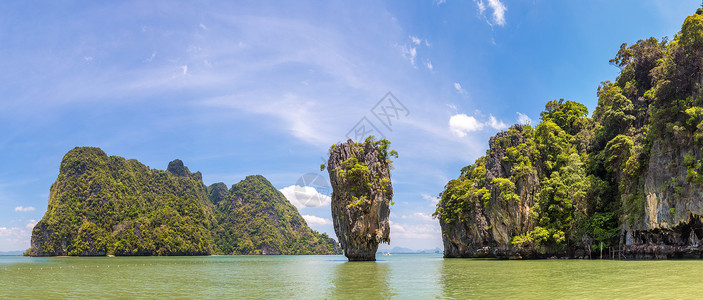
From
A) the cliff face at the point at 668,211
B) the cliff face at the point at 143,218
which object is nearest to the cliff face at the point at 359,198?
the cliff face at the point at 668,211

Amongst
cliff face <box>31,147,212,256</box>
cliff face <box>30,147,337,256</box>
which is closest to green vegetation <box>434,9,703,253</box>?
cliff face <box>31,147,212,256</box>

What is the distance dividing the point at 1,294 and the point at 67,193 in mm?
127703

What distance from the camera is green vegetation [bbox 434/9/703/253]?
104ft

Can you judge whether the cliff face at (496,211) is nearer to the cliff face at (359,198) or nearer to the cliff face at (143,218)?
the cliff face at (359,198)

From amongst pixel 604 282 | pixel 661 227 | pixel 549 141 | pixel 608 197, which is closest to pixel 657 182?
pixel 661 227

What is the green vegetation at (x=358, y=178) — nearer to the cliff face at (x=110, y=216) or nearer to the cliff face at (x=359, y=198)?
the cliff face at (x=359, y=198)

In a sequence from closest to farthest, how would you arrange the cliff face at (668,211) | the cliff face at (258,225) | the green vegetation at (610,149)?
the cliff face at (668,211) < the green vegetation at (610,149) < the cliff face at (258,225)

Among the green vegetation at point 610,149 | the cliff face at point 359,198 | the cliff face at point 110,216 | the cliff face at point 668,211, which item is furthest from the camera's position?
the cliff face at point 110,216

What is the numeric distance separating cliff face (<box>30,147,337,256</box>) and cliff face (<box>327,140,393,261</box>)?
82.2 meters

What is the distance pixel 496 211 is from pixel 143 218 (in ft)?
349

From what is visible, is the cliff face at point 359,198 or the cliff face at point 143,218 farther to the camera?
the cliff face at point 143,218

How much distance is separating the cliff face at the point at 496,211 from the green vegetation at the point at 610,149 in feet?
0.76

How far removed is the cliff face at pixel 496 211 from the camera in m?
42.5

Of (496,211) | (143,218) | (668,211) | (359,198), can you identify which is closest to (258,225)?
(143,218)
